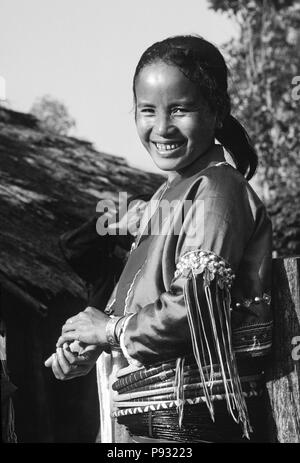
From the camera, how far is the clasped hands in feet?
7.27

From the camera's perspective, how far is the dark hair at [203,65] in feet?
7.50

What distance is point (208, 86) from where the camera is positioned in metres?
2.30

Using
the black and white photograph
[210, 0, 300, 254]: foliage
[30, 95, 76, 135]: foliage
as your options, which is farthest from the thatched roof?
[30, 95, 76, 135]: foliage

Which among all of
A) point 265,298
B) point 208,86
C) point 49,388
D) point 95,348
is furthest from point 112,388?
point 49,388

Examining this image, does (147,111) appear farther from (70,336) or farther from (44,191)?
(44,191)

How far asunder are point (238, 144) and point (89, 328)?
71 cm

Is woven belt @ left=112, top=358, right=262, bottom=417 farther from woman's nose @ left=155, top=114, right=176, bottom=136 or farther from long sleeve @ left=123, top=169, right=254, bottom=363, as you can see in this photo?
woman's nose @ left=155, top=114, right=176, bottom=136


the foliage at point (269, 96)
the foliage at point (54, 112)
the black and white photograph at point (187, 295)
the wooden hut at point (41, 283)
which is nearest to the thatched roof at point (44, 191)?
the wooden hut at point (41, 283)

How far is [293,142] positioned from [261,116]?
1.96 feet

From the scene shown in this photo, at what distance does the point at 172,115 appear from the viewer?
7.55 ft

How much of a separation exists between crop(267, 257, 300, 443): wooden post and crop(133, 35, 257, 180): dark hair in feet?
1.55

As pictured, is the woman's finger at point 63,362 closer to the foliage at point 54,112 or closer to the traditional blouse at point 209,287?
the traditional blouse at point 209,287

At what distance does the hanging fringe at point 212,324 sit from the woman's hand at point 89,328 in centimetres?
28
